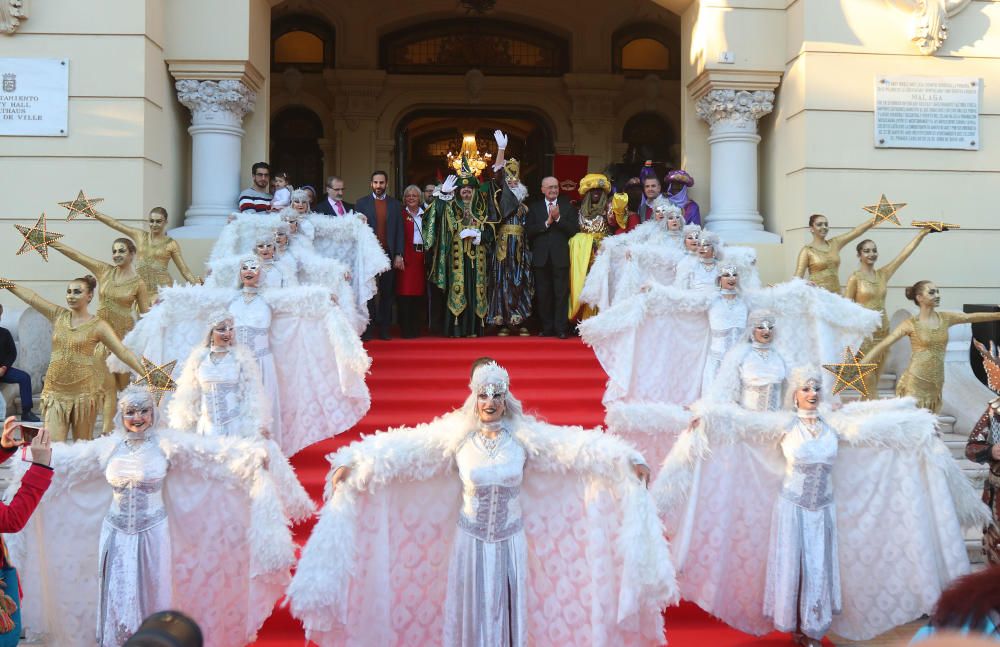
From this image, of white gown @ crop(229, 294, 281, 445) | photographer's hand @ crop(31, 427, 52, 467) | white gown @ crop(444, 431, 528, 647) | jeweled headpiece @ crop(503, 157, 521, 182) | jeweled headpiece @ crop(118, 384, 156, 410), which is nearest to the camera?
photographer's hand @ crop(31, 427, 52, 467)

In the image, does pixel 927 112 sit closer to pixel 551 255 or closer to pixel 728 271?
pixel 728 271

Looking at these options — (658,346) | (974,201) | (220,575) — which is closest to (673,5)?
(974,201)

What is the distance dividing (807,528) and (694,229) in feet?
12.3

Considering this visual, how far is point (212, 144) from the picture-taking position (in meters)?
10.5

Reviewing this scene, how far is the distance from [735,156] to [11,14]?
7.48 metres

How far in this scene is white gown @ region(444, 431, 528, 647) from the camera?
4.71m

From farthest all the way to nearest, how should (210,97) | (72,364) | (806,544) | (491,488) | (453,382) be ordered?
1. (210,97)
2. (453,382)
3. (72,364)
4. (806,544)
5. (491,488)

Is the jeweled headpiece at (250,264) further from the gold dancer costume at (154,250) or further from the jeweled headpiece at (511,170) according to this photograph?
the jeweled headpiece at (511,170)

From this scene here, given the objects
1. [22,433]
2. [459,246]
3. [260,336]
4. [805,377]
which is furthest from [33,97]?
[805,377]

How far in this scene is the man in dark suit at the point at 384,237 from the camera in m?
10.2

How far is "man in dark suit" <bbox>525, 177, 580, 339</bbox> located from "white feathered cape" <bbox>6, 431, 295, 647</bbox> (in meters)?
5.40

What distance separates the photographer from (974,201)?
10227 millimetres

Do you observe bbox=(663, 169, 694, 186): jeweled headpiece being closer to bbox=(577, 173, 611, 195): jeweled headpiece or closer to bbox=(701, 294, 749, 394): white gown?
bbox=(577, 173, 611, 195): jeweled headpiece

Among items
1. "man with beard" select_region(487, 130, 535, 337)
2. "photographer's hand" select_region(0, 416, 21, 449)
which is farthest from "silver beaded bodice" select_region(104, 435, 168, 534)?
"man with beard" select_region(487, 130, 535, 337)
